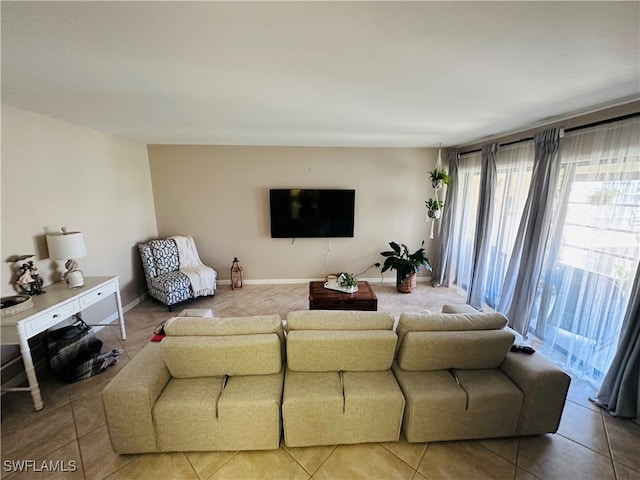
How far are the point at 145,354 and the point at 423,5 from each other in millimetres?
2512

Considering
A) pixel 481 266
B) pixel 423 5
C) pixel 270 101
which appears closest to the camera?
pixel 423 5

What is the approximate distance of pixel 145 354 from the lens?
174cm

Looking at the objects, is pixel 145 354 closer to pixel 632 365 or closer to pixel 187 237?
pixel 187 237

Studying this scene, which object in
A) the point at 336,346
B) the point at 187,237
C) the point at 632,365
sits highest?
the point at 187,237

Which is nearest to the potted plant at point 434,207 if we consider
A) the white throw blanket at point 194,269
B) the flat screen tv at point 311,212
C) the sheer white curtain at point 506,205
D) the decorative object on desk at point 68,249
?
the sheer white curtain at point 506,205

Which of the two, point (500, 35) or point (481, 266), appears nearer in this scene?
point (500, 35)

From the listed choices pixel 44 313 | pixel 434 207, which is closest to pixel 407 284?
pixel 434 207

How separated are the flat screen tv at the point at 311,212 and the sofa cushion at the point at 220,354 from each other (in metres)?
2.92

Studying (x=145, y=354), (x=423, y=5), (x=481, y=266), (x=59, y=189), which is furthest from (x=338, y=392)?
(x=59, y=189)

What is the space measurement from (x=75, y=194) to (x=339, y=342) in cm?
336

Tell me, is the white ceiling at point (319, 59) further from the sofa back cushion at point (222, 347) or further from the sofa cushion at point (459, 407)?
the sofa cushion at point (459, 407)

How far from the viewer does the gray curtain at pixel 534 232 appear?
2527 mm

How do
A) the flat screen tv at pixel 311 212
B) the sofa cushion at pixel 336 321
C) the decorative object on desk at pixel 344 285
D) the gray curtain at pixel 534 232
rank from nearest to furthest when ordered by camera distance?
the sofa cushion at pixel 336 321, the gray curtain at pixel 534 232, the decorative object on desk at pixel 344 285, the flat screen tv at pixel 311 212

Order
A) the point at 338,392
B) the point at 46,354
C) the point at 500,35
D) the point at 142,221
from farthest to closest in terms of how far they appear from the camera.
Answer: the point at 142,221 < the point at 46,354 < the point at 338,392 < the point at 500,35
